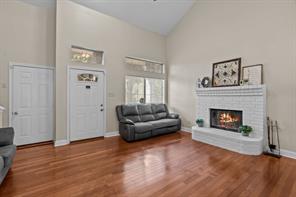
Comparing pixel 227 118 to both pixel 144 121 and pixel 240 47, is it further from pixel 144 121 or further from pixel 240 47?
pixel 144 121

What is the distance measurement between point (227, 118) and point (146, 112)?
8.24 feet

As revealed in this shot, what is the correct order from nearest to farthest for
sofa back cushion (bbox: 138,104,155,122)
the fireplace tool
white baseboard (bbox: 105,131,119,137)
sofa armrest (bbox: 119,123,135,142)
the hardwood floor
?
the hardwood floor
the fireplace tool
sofa armrest (bbox: 119,123,135,142)
white baseboard (bbox: 105,131,119,137)
sofa back cushion (bbox: 138,104,155,122)

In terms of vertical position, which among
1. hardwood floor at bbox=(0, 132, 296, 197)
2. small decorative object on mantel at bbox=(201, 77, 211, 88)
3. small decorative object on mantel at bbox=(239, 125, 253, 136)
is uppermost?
small decorative object on mantel at bbox=(201, 77, 211, 88)

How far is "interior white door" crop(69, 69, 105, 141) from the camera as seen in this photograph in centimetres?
439

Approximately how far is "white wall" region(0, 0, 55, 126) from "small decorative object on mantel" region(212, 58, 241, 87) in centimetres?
473

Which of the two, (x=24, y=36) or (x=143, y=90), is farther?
(x=143, y=90)

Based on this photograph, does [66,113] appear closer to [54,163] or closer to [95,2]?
[54,163]

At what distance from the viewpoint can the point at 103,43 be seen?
16.0ft

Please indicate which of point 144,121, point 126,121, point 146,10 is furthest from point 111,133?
point 146,10

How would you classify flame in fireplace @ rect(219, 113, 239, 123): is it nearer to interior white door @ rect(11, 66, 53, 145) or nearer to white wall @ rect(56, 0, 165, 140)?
white wall @ rect(56, 0, 165, 140)

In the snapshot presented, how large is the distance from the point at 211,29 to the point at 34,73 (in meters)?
5.25

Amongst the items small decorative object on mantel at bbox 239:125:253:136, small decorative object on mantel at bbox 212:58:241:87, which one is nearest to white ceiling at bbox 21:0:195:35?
small decorative object on mantel at bbox 212:58:241:87

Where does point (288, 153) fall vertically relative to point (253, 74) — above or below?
below

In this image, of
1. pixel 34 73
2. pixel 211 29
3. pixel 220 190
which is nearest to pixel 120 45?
pixel 34 73
